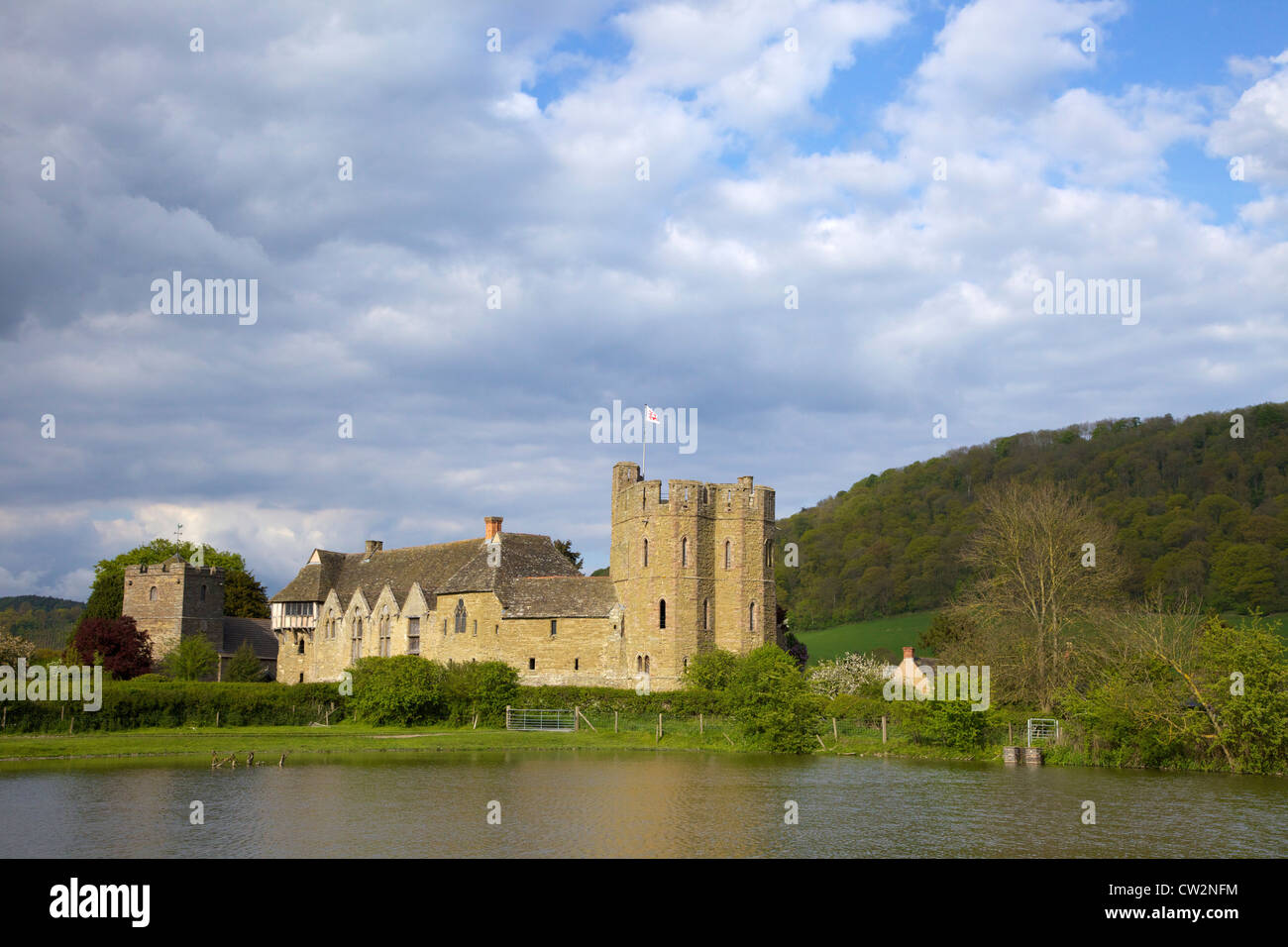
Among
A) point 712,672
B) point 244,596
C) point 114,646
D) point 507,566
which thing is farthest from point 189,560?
point 712,672

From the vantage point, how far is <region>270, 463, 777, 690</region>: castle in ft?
197

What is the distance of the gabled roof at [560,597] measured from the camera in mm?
61875

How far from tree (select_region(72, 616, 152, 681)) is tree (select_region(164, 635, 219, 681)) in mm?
2124

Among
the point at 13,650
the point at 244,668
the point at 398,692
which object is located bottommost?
the point at 244,668

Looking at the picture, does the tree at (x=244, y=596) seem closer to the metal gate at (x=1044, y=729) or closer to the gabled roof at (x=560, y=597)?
the gabled roof at (x=560, y=597)

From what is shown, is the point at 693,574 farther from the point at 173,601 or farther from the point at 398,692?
the point at 173,601

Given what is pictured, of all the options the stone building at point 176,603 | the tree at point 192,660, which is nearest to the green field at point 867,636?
the stone building at point 176,603

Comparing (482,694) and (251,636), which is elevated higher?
(251,636)

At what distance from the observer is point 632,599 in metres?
61.3

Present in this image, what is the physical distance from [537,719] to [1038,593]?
24.6 m

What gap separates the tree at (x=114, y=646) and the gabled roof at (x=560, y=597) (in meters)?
24.3
